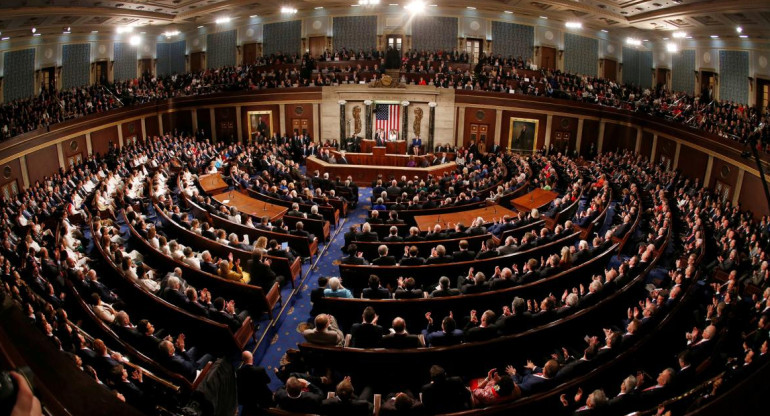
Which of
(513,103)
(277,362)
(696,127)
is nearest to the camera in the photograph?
(277,362)

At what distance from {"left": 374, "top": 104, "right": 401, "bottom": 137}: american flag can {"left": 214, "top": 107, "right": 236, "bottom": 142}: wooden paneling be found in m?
8.93

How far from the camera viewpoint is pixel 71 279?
307 inches

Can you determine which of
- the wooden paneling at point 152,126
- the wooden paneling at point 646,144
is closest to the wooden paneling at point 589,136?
the wooden paneling at point 646,144

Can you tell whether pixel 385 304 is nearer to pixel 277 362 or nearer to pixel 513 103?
pixel 277 362

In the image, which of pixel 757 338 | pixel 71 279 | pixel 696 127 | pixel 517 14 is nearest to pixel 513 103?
pixel 517 14

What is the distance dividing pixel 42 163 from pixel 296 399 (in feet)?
63.0

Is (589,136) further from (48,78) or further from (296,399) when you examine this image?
(48,78)

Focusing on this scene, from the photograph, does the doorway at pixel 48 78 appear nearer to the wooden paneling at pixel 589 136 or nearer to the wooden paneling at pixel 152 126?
the wooden paneling at pixel 152 126

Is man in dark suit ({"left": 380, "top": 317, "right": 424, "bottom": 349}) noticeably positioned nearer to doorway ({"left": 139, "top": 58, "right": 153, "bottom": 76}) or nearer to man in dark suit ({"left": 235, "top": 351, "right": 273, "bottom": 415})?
man in dark suit ({"left": 235, "top": 351, "right": 273, "bottom": 415})

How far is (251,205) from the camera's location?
13859 mm

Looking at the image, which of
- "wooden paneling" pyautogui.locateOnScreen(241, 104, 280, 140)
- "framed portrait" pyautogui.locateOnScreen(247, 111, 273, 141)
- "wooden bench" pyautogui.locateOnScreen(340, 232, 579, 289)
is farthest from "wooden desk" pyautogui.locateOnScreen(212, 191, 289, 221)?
"framed portrait" pyautogui.locateOnScreen(247, 111, 273, 141)

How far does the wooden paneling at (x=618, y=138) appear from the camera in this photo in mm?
22844

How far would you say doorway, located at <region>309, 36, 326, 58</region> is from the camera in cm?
2916

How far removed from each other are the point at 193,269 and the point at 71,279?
1.99m
